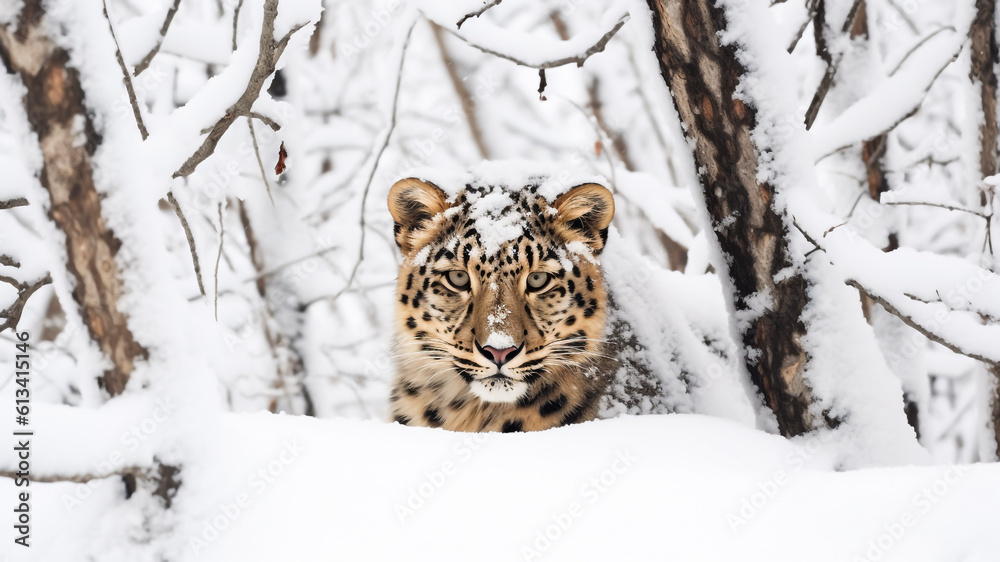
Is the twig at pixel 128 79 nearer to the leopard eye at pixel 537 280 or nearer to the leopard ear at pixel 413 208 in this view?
the leopard ear at pixel 413 208

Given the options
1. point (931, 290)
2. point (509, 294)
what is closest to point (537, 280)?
point (509, 294)

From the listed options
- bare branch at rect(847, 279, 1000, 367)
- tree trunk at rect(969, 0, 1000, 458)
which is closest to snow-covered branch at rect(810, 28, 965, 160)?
tree trunk at rect(969, 0, 1000, 458)

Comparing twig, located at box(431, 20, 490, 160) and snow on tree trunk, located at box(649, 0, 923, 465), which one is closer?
snow on tree trunk, located at box(649, 0, 923, 465)

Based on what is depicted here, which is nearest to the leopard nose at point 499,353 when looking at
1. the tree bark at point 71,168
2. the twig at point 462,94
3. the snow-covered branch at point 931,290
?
the snow-covered branch at point 931,290

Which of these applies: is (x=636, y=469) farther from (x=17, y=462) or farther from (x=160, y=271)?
(x=17, y=462)

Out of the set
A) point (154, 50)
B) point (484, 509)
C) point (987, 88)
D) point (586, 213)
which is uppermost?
point (154, 50)

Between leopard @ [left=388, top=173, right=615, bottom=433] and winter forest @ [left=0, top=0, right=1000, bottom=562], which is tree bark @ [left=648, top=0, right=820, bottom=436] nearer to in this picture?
winter forest @ [left=0, top=0, right=1000, bottom=562]

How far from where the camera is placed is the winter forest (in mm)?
1699

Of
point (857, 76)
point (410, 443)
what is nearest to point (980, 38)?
point (857, 76)

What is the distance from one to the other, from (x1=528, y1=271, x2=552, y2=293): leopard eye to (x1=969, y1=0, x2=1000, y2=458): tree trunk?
2.06m

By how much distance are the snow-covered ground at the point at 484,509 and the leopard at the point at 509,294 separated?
1355mm

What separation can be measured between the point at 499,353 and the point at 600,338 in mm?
596

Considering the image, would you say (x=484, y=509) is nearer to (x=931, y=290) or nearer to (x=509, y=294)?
(x=931, y=290)

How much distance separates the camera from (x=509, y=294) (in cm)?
372
